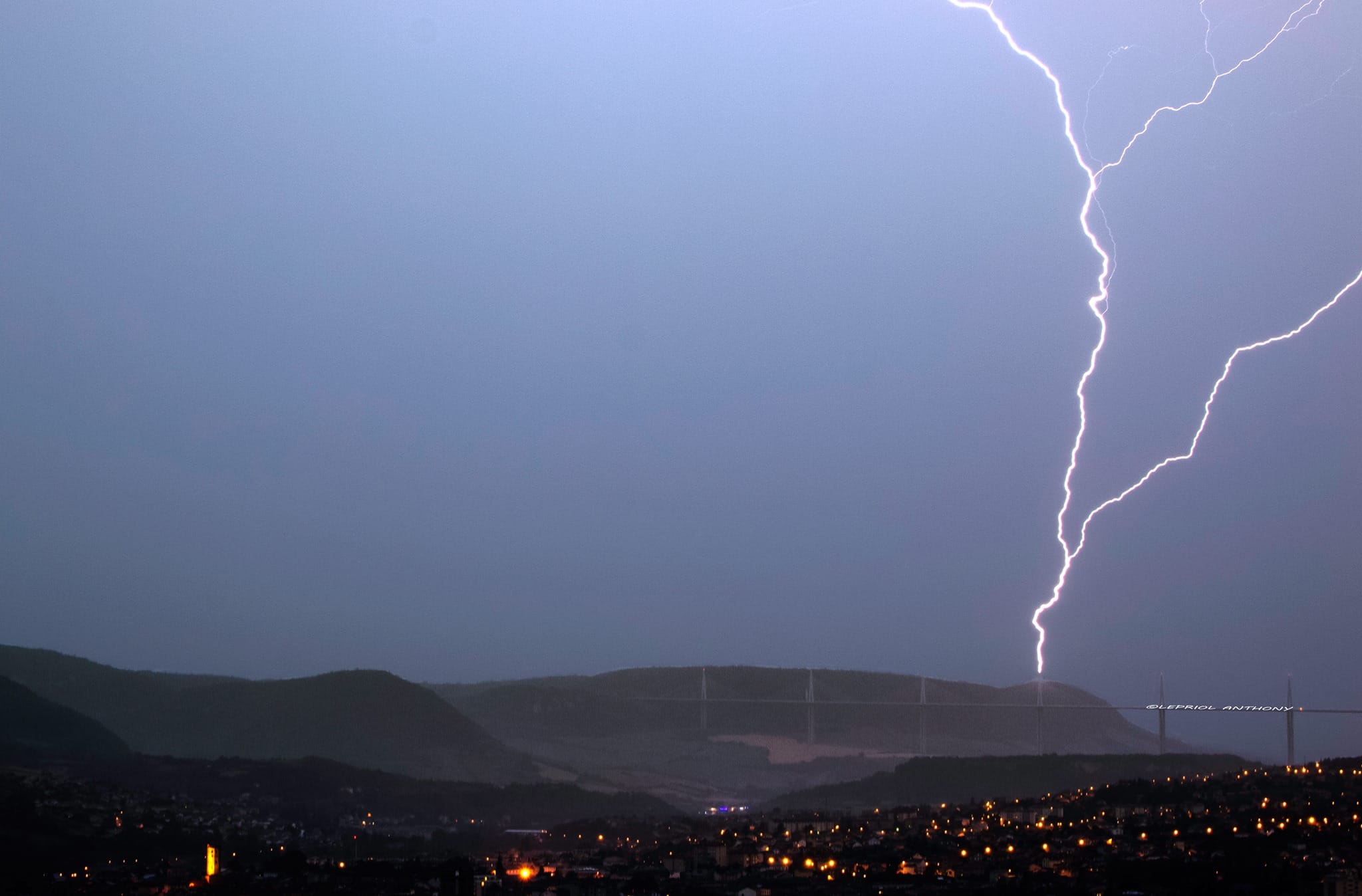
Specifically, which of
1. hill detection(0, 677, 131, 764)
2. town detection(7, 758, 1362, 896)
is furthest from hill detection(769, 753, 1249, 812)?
hill detection(0, 677, 131, 764)

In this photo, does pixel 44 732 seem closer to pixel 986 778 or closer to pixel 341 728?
pixel 341 728

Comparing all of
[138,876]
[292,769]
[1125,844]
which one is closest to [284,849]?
[138,876]

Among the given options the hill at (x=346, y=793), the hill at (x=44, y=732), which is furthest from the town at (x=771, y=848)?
the hill at (x=44, y=732)

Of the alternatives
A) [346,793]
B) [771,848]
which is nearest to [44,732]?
[346,793]

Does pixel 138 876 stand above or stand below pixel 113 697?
below

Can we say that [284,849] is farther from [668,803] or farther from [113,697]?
[113,697]

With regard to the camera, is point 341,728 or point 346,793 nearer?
point 346,793

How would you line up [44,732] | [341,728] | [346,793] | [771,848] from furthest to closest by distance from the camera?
[341,728] → [44,732] → [346,793] → [771,848]
